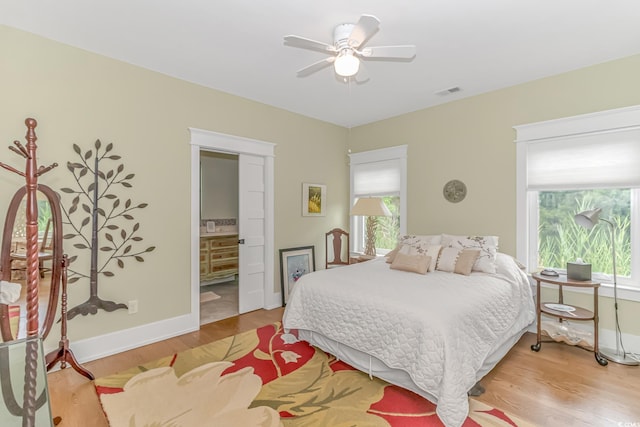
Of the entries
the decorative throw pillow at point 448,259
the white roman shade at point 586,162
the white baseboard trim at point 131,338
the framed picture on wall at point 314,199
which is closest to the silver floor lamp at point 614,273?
the white roman shade at point 586,162

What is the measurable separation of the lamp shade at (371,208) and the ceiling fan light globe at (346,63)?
7.24 ft

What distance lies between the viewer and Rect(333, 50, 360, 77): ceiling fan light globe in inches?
86.4

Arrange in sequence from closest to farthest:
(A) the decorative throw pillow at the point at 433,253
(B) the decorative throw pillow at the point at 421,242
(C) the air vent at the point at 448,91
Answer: (A) the decorative throw pillow at the point at 433,253 → (B) the decorative throw pillow at the point at 421,242 → (C) the air vent at the point at 448,91

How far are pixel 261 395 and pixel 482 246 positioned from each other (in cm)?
257

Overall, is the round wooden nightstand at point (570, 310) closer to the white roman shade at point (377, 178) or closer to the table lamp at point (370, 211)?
the table lamp at point (370, 211)

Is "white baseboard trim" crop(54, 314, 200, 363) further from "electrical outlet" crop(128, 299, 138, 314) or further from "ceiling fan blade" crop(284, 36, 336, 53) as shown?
"ceiling fan blade" crop(284, 36, 336, 53)

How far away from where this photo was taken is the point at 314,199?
15.4ft

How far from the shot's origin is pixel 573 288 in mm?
3105

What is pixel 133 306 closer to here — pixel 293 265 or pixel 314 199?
pixel 293 265

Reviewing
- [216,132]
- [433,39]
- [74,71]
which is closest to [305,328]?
[216,132]

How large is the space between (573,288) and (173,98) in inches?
182

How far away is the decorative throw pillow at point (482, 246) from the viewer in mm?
3049

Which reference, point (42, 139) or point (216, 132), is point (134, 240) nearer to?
point (42, 139)

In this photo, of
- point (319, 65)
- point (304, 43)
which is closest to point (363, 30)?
point (304, 43)
